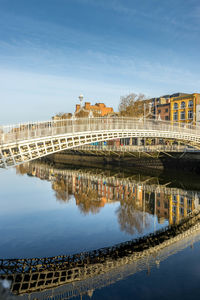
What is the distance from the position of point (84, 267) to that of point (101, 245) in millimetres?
1770

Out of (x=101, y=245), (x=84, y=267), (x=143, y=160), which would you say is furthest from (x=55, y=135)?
(x=143, y=160)

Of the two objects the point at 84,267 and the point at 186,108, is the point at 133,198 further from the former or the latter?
the point at 186,108

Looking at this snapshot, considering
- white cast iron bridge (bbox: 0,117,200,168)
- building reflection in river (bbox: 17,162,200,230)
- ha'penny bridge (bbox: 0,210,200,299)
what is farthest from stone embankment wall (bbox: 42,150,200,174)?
ha'penny bridge (bbox: 0,210,200,299)

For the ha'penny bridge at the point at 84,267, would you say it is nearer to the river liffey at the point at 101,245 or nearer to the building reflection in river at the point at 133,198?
the river liffey at the point at 101,245

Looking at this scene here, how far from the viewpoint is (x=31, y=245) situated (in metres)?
9.88

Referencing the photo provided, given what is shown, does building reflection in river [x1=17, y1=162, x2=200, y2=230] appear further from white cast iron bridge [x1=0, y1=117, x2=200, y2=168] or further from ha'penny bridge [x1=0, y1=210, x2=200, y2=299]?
white cast iron bridge [x1=0, y1=117, x2=200, y2=168]

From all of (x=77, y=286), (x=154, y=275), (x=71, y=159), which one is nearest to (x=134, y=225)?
(x=154, y=275)

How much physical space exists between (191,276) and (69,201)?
34.6 feet

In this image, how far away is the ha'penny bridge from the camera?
7121 millimetres

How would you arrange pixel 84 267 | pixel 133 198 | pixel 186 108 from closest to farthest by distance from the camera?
pixel 84 267
pixel 133 198
pixel 186 108

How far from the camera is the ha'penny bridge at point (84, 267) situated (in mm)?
7121

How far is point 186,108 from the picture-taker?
41.8 meters

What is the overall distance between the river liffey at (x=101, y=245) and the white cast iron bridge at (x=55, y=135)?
3243 mm

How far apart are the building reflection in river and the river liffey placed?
0.06 m
